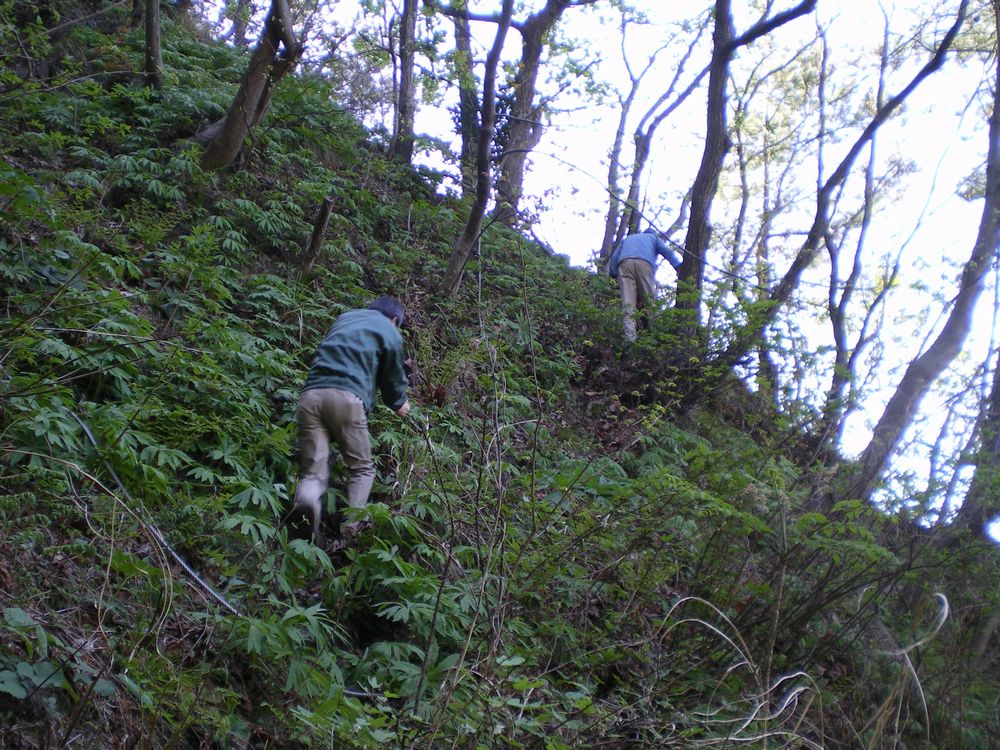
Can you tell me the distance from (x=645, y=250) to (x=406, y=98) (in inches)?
209

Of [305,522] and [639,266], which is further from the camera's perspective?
[639,266]

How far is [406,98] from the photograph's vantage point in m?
13.1

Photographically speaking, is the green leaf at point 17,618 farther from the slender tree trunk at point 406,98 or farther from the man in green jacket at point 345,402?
the slender tree trunk at point 406,98

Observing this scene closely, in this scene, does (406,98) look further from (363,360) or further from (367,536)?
(367,536)

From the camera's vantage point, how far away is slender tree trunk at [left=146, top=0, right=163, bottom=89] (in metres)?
9.62

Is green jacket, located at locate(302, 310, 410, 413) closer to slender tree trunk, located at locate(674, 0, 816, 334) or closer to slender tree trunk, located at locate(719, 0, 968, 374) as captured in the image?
slender tree trunk, located at locate(719, 0, 968, 374)

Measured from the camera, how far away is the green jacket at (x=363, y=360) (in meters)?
5.72

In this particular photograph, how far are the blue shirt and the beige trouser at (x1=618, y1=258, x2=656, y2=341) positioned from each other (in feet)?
0.31

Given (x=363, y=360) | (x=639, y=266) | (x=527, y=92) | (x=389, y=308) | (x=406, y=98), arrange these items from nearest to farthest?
(x=363, y=360), (x=389, y=308), (x=639, y=266), (x=527, y=92), (x=406, y=98)

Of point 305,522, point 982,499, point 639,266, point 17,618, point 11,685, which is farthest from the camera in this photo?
point 639,266

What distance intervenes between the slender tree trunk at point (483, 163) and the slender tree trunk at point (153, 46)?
441 centimetres

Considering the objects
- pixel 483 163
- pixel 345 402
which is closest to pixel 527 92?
pixel 483 163

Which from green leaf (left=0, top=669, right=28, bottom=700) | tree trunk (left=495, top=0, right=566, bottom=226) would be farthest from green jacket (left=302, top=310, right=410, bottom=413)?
tree trunk (left=495, top=0, right=566, bottom=226)

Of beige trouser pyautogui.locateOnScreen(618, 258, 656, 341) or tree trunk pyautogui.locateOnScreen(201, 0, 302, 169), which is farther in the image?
beige trouser pyautogui.locateOnScreen(618, 258, 656, 341)
